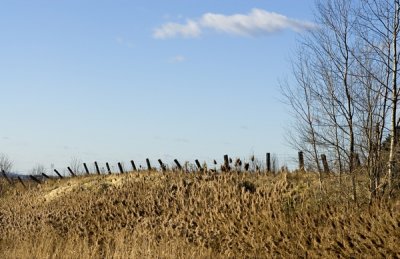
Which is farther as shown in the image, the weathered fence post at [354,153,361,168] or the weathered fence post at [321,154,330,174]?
the weathered fence post at [321,154,330,174]

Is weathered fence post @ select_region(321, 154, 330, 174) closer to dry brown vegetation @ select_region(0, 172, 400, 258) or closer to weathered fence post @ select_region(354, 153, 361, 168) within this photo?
dry brown vegetation @ select_region(0, 172, 400, 258)

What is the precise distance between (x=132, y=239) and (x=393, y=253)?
730 cm

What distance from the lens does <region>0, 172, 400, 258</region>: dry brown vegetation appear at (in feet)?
32.1

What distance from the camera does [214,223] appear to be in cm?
1420

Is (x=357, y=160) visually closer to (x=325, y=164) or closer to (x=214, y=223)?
(x=325, y=164)

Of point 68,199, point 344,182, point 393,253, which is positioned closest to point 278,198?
point 344,182

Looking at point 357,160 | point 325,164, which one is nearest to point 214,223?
point 325,164

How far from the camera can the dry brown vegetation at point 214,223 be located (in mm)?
9789

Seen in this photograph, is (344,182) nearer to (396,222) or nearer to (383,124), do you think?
(383,124)

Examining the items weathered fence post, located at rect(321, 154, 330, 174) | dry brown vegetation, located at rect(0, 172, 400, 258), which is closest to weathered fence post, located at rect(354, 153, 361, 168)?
dry brown vegetation, located at rect(0, 172, 400, 258)

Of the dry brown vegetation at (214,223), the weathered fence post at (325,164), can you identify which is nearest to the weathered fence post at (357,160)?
the dry brown vegetation at (214,223)

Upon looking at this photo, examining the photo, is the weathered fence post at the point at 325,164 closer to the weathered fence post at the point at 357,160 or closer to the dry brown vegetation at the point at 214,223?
the dry brown vegetation at the point at 214,223

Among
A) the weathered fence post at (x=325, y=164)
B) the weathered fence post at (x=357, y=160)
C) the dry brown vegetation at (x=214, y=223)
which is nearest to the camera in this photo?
the dry brown vegetation at (x=214, y=223)

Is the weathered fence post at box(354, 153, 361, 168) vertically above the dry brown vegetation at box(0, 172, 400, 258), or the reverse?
the weathered fence post at box(354, 153, 361, 168)
